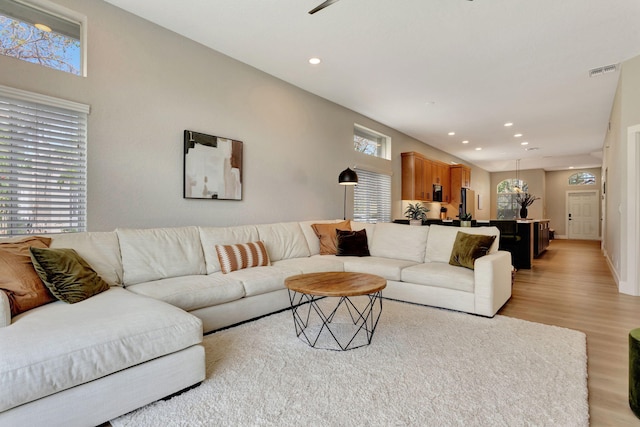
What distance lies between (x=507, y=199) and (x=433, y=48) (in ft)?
38.7

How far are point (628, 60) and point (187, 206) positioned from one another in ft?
18.3

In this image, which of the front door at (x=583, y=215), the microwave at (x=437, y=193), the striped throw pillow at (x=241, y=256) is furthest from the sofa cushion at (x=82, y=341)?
the front door at (x=583, y=215)

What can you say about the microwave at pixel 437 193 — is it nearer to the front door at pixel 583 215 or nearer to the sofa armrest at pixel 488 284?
the sofa armrest at pixel 488 284

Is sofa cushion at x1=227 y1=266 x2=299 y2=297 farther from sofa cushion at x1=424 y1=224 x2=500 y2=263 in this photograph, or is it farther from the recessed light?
the recessed light

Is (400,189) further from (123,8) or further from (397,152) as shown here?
(123,8)

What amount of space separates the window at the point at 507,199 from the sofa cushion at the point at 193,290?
13.4 m

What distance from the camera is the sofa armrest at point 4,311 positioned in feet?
5.49

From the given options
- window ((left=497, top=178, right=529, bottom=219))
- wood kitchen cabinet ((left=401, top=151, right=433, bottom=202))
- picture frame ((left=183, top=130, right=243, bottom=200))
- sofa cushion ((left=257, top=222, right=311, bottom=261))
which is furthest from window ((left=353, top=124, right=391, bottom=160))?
window ((left=497, top=178, right=529, bottom=219))

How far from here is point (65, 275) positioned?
2.17 meters

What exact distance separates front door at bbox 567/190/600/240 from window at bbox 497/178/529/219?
1.82m

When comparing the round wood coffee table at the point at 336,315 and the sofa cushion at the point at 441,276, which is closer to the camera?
the round wood coffee table at the point at 336,315

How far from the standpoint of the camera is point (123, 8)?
3135mm

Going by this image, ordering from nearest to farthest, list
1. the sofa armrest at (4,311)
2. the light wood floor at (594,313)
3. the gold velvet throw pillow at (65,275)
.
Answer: the sofa armrest at (4,311)
the light wood floor at (594,313)
the gold velvet throw pillow at (65,275)

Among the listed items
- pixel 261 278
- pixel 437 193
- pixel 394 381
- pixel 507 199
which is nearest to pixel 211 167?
pixel 261 278
